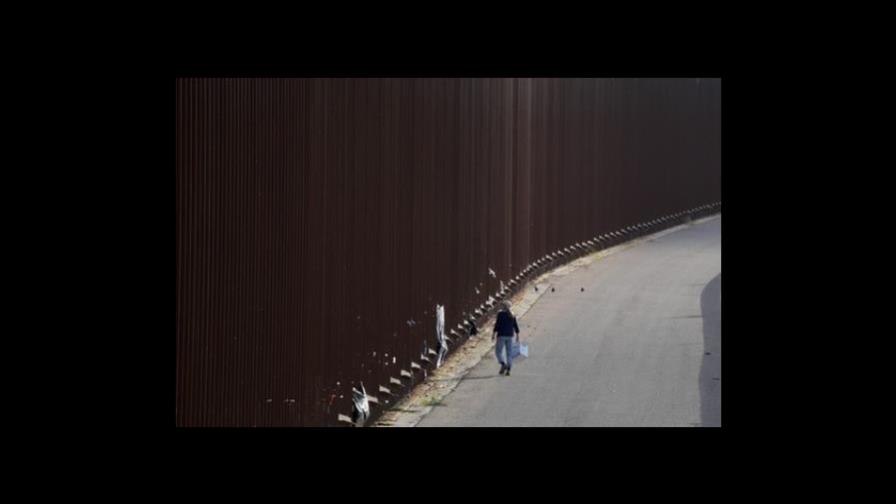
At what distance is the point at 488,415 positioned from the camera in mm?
18094

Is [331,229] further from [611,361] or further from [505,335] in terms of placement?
[611,361]

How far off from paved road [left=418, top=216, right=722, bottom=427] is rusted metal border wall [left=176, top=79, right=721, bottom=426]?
1007 mm

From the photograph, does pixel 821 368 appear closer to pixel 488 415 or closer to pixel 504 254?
pixel 488 415

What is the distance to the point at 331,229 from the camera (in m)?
14.6

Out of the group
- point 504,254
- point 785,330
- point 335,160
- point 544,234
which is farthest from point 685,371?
point 785,330

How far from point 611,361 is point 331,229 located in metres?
8.48

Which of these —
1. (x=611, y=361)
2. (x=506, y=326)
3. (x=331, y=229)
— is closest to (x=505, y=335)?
(x=506, y=326)

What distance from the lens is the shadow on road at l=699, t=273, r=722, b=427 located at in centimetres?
1809

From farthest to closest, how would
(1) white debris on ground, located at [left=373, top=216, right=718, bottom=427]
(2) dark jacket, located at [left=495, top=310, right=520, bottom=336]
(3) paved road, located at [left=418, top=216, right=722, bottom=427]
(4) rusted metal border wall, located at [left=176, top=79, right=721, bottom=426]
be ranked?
1. (2) dark jacket, located at [left=495, top=310, right=520, bottom=336]
2. (3) paved road, located at [left=418, top=216, right=722, bottom=427]
3. (1) white debris on ground, located at [left=373, top=216, right=718, bottom=427]
4. (4) rusted metal border wall, located at [left=176, top=79, right=721, bottom=426]

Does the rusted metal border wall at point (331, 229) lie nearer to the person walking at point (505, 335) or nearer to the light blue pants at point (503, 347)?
the person walking at point (505, 335)

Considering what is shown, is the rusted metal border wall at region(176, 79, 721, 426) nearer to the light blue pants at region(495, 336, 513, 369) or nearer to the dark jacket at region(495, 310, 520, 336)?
the dark jacket at region(495, 310, 520, 336)

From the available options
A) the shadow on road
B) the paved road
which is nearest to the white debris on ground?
the paved road

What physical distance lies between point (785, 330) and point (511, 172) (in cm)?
2094

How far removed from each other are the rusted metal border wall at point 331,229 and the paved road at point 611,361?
3.30 feet
